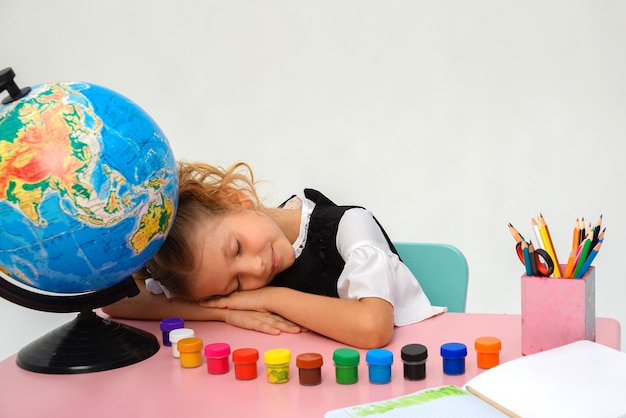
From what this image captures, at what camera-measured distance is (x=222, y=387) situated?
96cm

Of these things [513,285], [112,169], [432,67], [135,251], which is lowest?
[513,285]

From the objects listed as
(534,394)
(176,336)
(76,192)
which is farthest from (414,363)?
(76,192)

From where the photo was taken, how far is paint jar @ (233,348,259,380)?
38.3 inches

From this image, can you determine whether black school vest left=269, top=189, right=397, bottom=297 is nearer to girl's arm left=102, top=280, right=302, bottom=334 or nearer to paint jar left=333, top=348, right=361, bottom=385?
girl's arm left=102, top=280, right=302, bottom=334

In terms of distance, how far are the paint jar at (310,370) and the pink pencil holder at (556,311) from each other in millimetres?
298

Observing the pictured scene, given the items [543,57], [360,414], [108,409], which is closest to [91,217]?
[108,409]

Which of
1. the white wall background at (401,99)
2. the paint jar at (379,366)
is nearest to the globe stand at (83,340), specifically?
the paint jar at (379,366)

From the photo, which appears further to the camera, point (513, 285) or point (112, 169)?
point (513, 285)

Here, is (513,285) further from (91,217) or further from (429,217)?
(91,217)

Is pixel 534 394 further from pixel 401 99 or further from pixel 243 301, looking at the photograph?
pixel 401 99

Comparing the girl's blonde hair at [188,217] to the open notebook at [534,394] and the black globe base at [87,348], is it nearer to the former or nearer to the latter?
the black globe base at [87,348]

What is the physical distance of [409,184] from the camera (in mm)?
2318

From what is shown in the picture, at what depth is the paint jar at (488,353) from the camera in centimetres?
96

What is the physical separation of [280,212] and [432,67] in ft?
3.19
